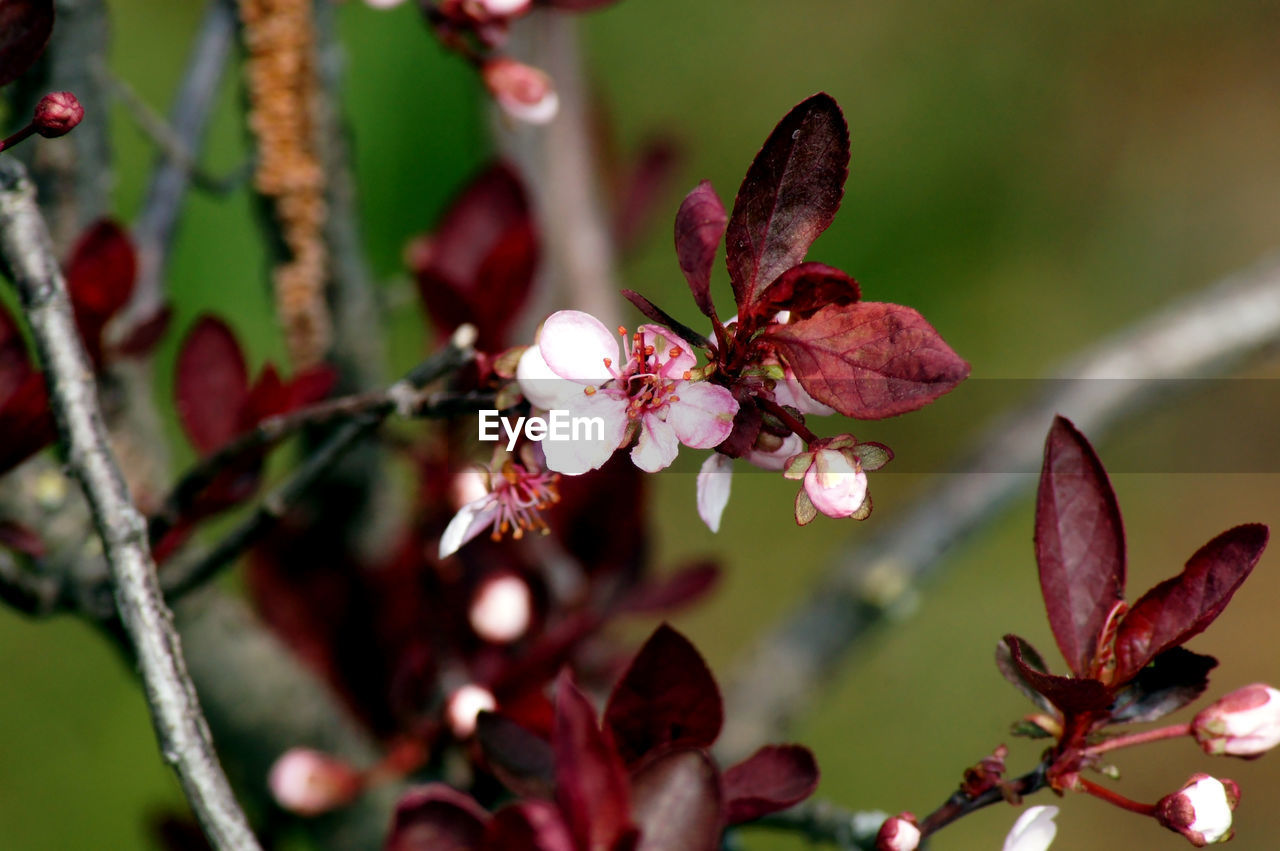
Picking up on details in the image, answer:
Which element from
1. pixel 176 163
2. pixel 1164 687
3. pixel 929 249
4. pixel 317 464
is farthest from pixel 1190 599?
pixel 929 249

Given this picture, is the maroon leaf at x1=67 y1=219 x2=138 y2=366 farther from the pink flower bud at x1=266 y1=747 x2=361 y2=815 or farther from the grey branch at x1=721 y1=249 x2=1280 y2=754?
the grey branch at x1=721 y1=249 x2=1280 y2=754

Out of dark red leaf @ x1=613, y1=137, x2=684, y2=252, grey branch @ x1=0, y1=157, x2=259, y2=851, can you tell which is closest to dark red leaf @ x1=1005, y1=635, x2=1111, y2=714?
grey branch @ x1=0, y1=157, x2=259, y2=851

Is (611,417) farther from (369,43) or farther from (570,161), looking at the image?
(369,43)

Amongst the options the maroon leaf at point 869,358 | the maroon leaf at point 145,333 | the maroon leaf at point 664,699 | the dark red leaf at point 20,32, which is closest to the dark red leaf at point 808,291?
the maroon leaf at point 869,358

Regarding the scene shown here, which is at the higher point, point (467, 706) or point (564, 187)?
point (564, 187)

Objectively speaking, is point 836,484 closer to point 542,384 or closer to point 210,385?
point 542,384
